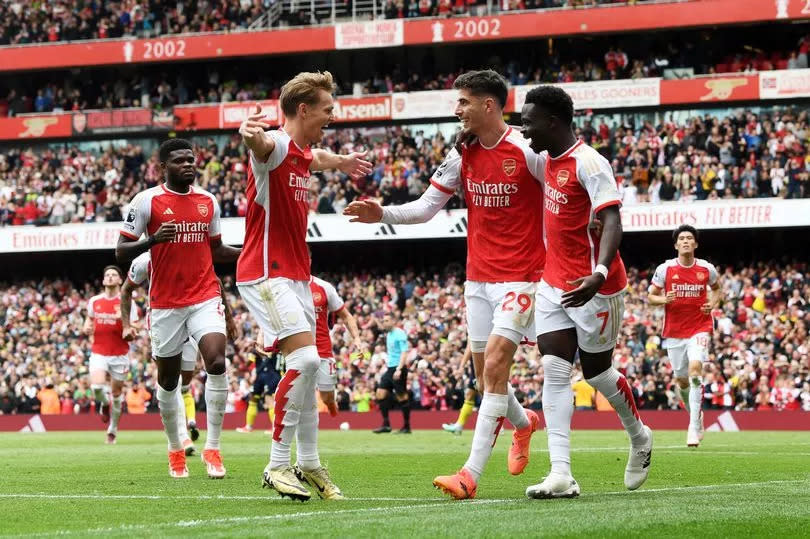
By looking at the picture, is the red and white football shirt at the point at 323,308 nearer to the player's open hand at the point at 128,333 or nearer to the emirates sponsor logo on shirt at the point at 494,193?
the player's open hand at the point at 128,333

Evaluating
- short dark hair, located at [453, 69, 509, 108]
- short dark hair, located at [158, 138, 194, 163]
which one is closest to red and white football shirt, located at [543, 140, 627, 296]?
short dark hair, located at [453, 69, 509, 108]

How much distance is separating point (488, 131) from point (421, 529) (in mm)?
3698

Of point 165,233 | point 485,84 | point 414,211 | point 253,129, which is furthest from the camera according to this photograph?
point 165,233

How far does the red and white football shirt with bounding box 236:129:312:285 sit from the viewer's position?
9242 millimetres

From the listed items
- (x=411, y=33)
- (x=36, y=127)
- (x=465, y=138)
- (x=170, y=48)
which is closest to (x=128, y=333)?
(x=465, y=138)

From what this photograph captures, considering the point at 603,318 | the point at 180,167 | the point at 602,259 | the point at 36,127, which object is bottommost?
the point at 603,318

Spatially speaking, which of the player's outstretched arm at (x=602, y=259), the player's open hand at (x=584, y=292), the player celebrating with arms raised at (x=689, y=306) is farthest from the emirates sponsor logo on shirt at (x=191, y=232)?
the player celebrating with arms raised at (x=689, y=306)

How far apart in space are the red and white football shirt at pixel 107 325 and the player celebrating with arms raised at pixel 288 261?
490 inches

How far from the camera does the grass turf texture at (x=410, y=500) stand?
708 cm

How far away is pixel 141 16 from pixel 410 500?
41.3 meters

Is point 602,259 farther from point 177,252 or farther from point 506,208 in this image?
point 177,252

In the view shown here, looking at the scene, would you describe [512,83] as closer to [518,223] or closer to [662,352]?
[662,352]

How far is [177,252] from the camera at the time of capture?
1222cm

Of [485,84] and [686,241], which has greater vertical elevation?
[485,84]
